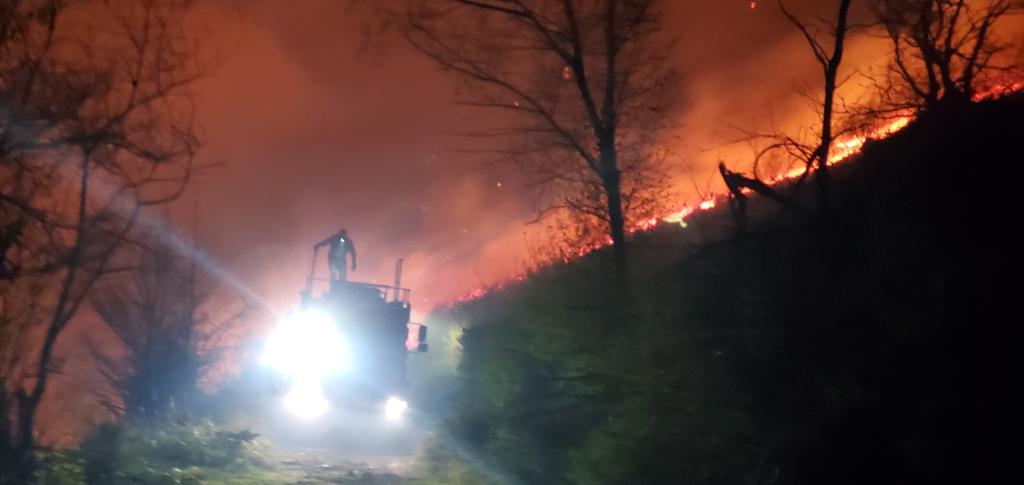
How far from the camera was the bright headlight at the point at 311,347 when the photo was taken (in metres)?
22.3

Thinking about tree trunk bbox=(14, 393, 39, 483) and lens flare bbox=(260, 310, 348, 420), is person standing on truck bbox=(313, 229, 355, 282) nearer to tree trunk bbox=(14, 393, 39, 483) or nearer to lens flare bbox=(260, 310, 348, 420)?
lens flare bbox=(260, 310, 348, 420)

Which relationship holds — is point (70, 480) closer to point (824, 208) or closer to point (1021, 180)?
point (824, 208)

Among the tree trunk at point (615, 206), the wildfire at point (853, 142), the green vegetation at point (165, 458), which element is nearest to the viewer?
the wildfire at point (853, 142)

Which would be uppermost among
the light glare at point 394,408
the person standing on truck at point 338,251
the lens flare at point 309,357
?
the person standing on truck at point 338,251

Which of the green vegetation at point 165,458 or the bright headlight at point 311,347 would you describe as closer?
the green vegetation at point 165,458

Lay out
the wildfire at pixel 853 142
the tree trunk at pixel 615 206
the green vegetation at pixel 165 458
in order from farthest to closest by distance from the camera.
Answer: the tree trunk at pixel 615 206, the green vegetation at pixel 165 458, the wildfire at pixel 853 142

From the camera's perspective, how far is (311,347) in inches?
880


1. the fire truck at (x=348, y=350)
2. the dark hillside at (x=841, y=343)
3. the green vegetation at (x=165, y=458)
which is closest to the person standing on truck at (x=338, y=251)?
the fire truck at (x=348, y=350)

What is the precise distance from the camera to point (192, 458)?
14766 mm

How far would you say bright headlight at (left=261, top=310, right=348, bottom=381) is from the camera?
73.0ft

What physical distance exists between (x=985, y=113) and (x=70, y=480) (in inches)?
467

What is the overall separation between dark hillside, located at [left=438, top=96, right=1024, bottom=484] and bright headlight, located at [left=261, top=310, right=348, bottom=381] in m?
11.3

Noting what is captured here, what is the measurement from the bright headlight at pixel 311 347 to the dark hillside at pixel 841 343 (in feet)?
37.2

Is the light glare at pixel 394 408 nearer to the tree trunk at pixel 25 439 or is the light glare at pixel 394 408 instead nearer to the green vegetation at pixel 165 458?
the green vegetation at pixel 165 458
